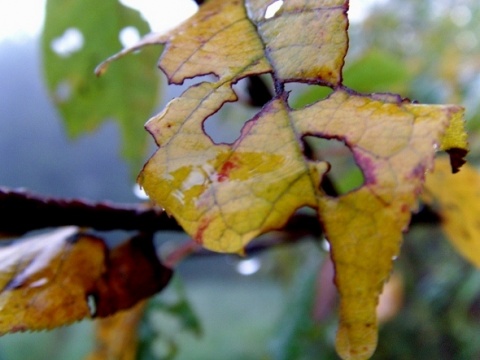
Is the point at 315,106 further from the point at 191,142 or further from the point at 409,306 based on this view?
the point at 409,306

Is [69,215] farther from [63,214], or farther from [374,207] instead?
[374,207]

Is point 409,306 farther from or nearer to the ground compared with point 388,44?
nearer to the ground

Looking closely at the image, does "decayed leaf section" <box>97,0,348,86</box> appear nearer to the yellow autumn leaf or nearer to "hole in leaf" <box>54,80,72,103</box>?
the yellow autumn leaf

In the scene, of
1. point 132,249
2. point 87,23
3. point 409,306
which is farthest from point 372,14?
point 132,249

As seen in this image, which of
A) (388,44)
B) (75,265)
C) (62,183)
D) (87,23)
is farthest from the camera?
(62,183)

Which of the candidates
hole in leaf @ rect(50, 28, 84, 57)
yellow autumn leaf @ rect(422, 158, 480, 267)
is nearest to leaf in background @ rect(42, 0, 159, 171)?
hole in leaf @ rect(50, 28, 84, 57)

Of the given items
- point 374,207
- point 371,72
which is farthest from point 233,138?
point 374,207

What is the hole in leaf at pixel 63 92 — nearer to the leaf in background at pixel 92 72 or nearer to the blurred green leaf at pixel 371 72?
the leaf in background at pixel 92 72
